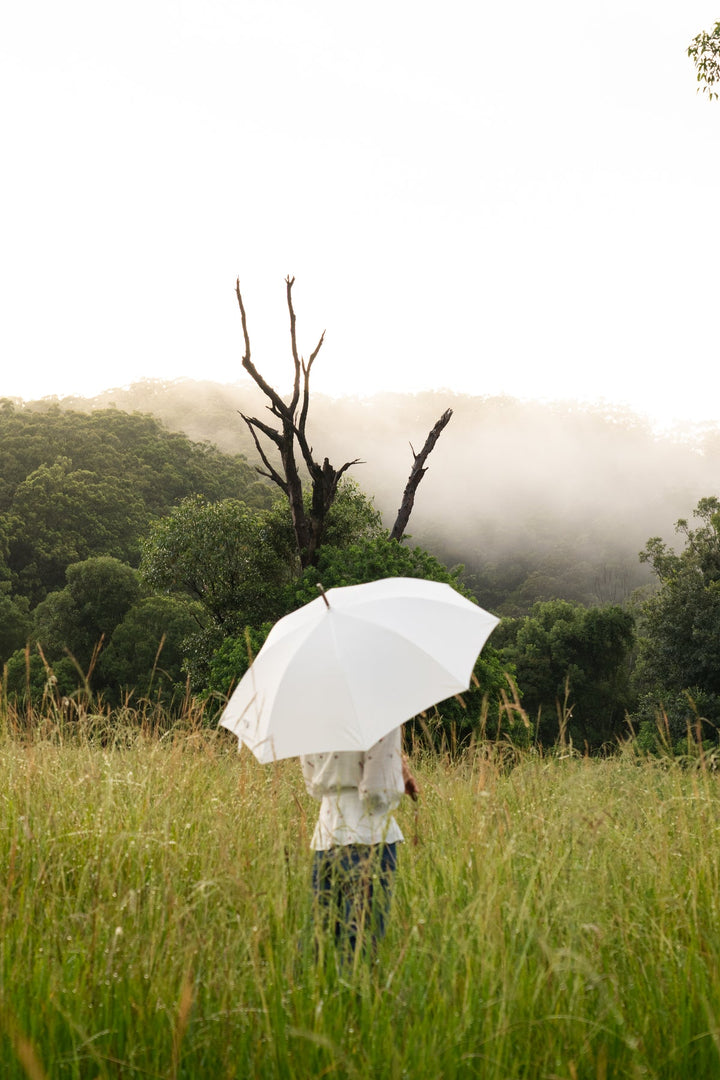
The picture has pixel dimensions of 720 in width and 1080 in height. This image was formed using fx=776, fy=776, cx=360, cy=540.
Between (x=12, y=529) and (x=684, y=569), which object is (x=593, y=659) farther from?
(x=12, y=529)

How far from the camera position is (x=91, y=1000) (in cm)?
198

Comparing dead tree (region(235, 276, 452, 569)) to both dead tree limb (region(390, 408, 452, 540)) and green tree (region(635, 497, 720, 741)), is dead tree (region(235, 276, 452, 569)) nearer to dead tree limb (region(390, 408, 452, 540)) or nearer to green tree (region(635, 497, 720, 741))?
dead tree limb (region(390, 408, 452, 540))

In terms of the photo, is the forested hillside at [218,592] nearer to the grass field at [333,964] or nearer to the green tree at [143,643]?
the green tree at [143,643]

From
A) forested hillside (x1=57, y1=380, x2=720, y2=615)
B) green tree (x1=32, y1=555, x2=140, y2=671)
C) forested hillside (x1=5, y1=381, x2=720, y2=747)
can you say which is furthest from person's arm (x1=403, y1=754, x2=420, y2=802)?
forested hillside (x1=57, y1=380, x2=720, y2=615)

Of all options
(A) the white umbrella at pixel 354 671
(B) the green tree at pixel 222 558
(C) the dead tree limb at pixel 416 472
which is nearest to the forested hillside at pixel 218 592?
(B) the green tree at pixel 222 558

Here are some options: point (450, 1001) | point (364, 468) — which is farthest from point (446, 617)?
point (364, 468)

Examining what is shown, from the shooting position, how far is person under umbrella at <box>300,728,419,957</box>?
2.47 m

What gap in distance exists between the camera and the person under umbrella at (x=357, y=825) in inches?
97.3

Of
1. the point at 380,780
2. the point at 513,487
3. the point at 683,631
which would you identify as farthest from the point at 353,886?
the point at 513,487

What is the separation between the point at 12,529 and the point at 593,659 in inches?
1175

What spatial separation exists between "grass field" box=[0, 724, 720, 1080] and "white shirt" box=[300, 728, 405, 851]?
0.16 meters

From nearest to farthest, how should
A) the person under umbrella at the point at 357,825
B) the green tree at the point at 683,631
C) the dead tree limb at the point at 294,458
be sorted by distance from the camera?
the person under umbrella at the point at 357,825
the dead tree limb at the point at 294,458
the green tree at the point at 683,631

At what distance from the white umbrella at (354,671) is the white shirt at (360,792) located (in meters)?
0.15

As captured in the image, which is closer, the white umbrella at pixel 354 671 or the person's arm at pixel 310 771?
the white umbrella at pixel 354 671
